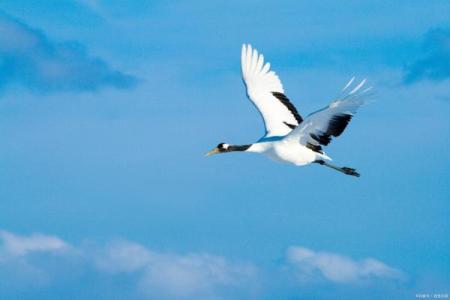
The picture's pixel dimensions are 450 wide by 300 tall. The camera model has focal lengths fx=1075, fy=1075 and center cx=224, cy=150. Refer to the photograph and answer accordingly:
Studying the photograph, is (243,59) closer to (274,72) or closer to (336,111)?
(274,72)

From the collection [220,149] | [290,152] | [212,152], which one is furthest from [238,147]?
[290,152]

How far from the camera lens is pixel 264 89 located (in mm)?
34000

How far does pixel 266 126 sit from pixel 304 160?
270 cm

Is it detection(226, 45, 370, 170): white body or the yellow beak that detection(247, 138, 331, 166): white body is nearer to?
detection(226, 45, 370, 170): white body

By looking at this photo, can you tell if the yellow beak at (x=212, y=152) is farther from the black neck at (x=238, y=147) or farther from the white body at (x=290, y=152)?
the white body at (x=290, y=152)

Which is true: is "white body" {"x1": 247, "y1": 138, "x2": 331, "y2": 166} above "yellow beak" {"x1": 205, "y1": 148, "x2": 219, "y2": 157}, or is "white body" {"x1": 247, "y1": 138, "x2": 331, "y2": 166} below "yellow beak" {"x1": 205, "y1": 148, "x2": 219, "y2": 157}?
below

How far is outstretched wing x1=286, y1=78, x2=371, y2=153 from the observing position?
89.2 feet

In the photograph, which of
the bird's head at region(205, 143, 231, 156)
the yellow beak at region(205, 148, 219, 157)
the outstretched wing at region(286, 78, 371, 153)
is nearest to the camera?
the outstretched wing at region(286, 78, 371, 153)

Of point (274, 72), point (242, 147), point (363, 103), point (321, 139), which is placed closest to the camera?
point (363, 103)

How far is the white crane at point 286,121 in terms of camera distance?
27.9 meters

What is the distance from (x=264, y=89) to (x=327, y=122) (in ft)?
18.7

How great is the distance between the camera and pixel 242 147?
32.0m

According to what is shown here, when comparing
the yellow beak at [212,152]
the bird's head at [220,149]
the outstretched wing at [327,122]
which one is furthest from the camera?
the yellow beak at [212,152]

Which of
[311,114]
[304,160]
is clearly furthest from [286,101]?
[311,114]
